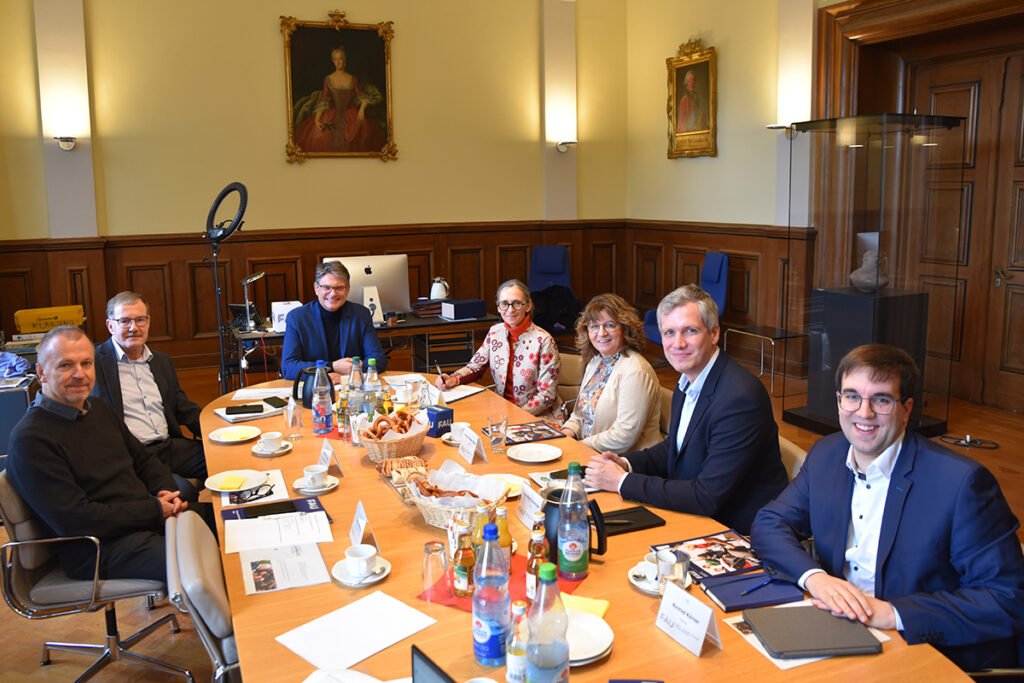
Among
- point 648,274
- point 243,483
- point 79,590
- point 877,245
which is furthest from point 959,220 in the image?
point 79,590

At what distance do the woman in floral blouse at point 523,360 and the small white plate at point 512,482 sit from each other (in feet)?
4.66

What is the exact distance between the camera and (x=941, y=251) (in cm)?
570

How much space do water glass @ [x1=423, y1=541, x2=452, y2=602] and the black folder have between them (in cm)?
70

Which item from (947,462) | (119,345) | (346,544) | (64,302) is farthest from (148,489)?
(64,302)

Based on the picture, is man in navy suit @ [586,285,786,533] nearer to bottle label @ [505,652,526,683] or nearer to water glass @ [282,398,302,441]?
bottle label @ [505,652,526,683]

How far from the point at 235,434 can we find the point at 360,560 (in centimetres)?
154

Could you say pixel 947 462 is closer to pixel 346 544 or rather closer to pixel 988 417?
pixel 346 544

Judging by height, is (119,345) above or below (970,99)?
below

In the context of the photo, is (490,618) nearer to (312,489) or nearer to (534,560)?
(534,560)

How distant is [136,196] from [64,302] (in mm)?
1118

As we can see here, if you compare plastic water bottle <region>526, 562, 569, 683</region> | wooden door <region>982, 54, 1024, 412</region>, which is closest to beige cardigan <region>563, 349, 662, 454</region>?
plastic water bottle <region>526, 562, 569, 683</region>

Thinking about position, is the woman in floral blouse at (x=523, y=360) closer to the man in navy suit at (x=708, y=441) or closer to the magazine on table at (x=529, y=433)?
the magazine on table at (x=529, y=433)

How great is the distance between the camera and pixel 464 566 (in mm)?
2012

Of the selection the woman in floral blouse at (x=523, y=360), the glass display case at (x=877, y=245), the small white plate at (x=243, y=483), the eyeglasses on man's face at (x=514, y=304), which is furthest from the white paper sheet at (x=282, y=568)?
the glass display case at (x=877, y=245)
